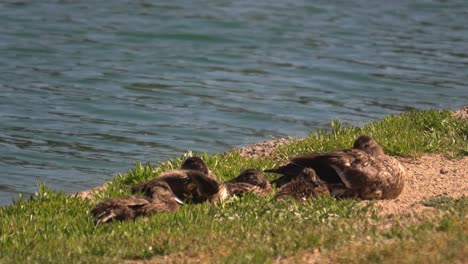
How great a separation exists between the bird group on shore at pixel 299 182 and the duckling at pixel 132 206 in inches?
0.5

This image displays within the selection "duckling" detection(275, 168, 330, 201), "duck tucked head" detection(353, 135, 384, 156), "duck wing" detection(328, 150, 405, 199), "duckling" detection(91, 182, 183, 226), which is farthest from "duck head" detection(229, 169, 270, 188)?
"duck tucked head" detection(353, 135, 384, 156)

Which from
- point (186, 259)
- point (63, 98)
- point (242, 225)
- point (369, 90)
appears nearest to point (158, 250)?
point (186, 259)

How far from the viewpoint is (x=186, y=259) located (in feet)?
25.9

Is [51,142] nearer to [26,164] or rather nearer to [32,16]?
[26,164]

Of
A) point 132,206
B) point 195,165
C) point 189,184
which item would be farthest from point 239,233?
point 195,165

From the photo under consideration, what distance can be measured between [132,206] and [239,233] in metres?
1.43

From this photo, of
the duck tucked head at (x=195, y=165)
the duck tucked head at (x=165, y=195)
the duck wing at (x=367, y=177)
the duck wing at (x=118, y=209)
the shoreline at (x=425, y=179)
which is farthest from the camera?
the duck tucked head at (x=195, y=165)

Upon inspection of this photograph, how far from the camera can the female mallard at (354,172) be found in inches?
416

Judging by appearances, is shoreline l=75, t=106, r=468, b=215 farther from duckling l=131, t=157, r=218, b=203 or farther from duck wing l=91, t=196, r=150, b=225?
duck wing l=91, t=196, r=150, b=225

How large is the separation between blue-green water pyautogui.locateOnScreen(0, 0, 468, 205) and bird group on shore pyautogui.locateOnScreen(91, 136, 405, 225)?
141 inches

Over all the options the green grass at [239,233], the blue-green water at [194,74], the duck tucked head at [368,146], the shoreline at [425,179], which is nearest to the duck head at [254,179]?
the green grass at [239,233]

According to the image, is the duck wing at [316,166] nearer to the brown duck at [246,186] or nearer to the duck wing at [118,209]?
the brown duck at [246,186]

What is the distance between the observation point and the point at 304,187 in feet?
34.0

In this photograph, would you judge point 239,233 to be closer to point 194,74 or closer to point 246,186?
point 246,186
